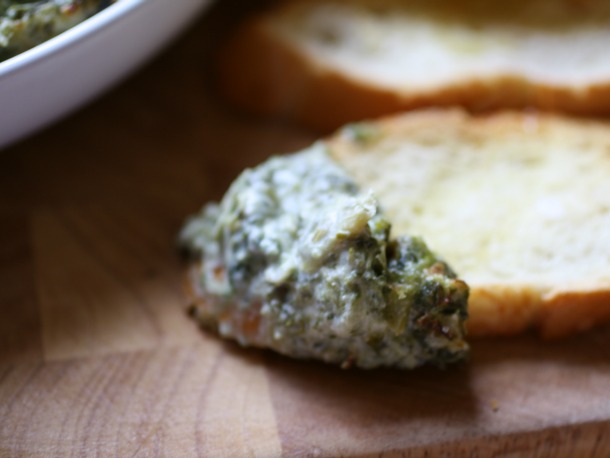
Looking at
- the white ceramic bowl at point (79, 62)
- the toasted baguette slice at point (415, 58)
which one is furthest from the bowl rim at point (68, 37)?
the toasted baguette slice at point (415, 58)

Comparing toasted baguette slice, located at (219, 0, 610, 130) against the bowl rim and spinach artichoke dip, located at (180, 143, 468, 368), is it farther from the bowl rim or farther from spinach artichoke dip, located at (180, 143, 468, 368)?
the bowl rim

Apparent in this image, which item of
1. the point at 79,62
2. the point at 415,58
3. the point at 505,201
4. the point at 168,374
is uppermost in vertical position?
the point at 79,62

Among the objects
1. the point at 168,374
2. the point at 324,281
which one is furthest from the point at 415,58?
the point at 168,374

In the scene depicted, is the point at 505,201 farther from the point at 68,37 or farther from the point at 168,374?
the point at 68,37

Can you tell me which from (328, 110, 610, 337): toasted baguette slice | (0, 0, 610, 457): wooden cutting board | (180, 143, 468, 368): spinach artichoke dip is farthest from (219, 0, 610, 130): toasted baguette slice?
(180, 143, 468, 368): spinach artichoke dip

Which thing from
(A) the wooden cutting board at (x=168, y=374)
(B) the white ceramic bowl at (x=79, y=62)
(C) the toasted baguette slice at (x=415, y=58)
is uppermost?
(B) the white ceramic bowl at (x=79, y=62)

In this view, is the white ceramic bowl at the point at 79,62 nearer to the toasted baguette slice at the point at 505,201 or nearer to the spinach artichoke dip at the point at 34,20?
the spinach artichoke dip at the point at 34,20

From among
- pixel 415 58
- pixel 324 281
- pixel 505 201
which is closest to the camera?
pixel 324 281
